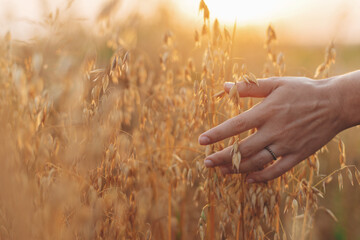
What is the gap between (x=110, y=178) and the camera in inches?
48.9

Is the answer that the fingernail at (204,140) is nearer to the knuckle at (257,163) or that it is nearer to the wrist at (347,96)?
the knuckle at (257,163)

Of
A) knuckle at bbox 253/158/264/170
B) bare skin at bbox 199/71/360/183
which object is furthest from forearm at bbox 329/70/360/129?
knuckle at bbox 253/158/264/170

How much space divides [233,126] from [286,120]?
195mm

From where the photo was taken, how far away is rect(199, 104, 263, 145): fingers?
1.21 meters

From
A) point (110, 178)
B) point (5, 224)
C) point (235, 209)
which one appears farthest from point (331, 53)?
point (5, 224)

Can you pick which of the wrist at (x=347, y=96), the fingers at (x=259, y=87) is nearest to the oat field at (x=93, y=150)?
the fingers at (x=259, y=87)

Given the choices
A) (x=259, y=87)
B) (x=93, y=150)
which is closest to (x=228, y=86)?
(x=259, y=87)

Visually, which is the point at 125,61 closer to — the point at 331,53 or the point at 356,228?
the point at 331,53

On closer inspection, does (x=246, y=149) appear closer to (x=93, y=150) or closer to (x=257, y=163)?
(x=257, y=163)

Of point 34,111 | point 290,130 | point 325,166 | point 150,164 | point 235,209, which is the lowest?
point 325,166

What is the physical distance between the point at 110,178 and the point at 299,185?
2.18 feet

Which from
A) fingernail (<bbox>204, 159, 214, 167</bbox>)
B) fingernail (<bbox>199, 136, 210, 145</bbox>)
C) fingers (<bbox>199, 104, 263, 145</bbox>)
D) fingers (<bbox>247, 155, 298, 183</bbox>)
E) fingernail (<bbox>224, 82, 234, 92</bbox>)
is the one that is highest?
fingernail (<bbox>224, 82, 234, 92</bbox>)

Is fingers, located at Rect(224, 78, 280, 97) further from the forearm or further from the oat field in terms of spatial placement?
the forearm

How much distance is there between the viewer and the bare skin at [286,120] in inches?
48.4
